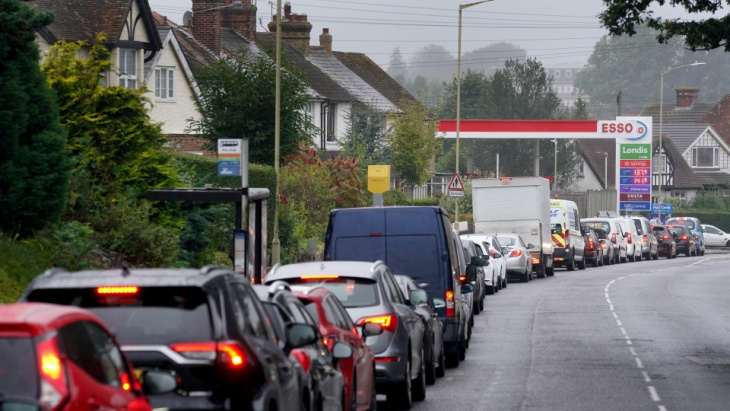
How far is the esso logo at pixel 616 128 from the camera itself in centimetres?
7556

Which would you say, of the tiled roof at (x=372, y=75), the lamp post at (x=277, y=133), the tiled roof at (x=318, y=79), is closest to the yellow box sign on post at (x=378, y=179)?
the lamp post at (x=277, y=133)

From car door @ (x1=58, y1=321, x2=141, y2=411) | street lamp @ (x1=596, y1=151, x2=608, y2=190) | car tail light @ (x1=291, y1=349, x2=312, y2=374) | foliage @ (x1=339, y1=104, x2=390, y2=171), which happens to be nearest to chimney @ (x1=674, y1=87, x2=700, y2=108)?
street lamp @ (x1=596, y1=151, x2=608, y2=190)

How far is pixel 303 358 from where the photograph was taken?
9.79 metres

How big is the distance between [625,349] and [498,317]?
7.31 meters

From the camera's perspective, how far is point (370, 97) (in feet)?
240

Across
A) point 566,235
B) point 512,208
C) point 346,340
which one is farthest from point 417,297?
point 566,235

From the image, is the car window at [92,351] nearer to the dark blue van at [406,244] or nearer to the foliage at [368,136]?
the dark blue van at [406,244]

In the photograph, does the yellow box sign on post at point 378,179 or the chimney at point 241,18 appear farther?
the chimney at point 241,18

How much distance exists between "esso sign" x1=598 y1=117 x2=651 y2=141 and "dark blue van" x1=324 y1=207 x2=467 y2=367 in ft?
190

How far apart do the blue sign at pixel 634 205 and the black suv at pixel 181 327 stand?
70.4 m

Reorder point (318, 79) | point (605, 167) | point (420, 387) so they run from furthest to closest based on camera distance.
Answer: point (605, 167) → point (318, 79) → point (420, 387)

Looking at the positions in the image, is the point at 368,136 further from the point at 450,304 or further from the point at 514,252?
the point at 450,304

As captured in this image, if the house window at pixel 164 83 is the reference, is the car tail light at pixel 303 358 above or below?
below

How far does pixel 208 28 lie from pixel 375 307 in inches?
1736
